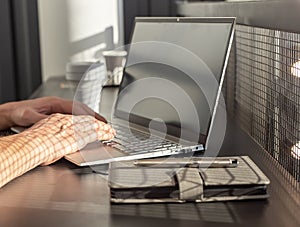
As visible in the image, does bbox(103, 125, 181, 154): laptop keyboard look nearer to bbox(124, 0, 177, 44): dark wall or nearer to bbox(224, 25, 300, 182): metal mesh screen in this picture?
bbox(224, 25, 300, 182): metal mesh screen

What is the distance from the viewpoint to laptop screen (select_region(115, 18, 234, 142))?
0.90m

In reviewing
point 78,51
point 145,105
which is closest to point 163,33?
point 145,105

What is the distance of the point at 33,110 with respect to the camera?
3.49ft

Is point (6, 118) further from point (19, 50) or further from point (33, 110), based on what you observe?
point (19, 50)

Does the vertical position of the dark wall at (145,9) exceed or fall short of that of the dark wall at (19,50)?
it exceeds it

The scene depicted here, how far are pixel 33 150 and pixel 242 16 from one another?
0.44 m

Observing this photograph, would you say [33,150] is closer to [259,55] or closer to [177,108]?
[177,108]

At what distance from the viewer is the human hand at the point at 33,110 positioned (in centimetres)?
104

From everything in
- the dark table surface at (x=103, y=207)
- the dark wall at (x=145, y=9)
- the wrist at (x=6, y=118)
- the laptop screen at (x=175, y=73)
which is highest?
the dark wall at (x=145, y=9)

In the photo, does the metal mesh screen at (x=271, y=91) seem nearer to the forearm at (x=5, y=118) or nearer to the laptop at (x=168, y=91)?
the laptop at (x=168, y=91)

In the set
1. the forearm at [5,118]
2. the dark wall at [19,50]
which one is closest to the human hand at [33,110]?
the forearm at [5,118]

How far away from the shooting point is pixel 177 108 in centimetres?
97

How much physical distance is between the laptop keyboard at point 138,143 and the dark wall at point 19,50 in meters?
1.23

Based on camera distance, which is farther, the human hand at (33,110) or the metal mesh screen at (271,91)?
the human hand at (33,110)
